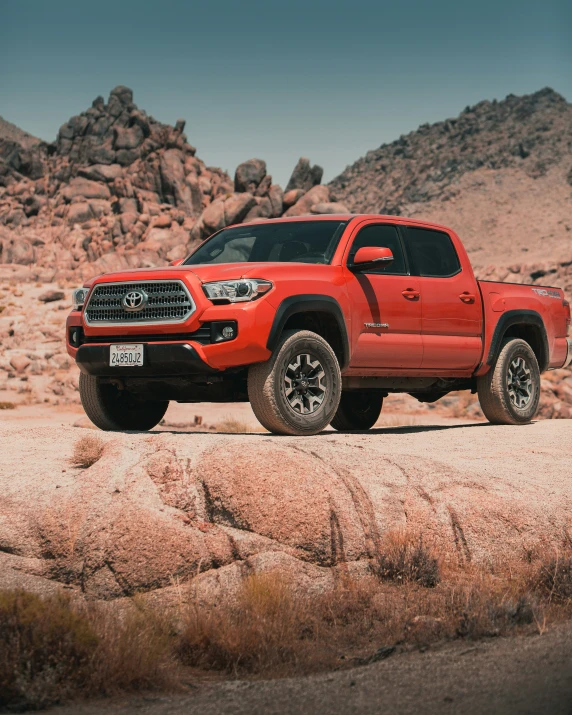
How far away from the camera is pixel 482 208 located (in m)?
109

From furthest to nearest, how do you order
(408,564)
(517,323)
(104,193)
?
(104,193) → (517,323) → (408,564)

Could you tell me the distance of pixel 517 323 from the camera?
38.4 feet

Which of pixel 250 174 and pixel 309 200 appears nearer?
pixel 309 200

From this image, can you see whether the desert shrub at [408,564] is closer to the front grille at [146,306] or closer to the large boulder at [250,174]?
the front grille at [146,306]

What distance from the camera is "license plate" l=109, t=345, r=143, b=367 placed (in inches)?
327

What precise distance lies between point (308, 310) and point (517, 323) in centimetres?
398

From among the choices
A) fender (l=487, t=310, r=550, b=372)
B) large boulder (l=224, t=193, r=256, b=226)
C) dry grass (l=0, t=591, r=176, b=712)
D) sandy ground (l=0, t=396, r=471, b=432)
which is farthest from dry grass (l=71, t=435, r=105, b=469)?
large boulder (l=224, t=193, r=256, b=226)

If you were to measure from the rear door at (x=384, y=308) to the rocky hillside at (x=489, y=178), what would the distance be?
266 ft

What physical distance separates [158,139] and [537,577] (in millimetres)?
85399

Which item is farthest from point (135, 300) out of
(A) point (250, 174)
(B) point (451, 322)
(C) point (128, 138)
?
(C) point (128, 138)

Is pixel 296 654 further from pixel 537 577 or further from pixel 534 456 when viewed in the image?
pixel 534 456

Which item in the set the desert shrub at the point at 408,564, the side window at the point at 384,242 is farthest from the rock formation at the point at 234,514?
the side window at the point at 384,242

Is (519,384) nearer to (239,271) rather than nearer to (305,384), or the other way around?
(305,384)

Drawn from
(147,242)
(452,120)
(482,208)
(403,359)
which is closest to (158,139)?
(147,242)
